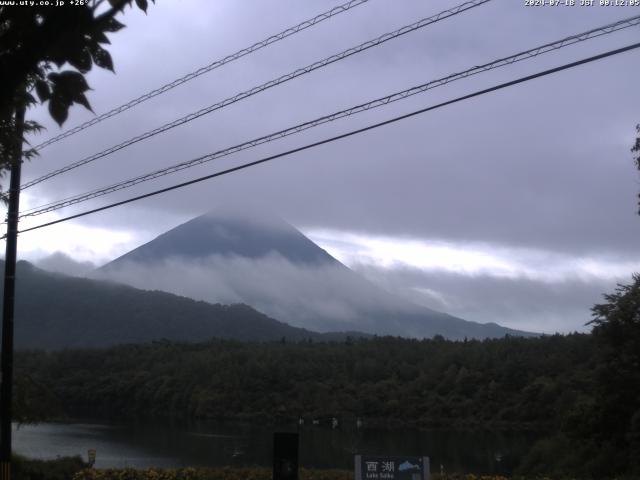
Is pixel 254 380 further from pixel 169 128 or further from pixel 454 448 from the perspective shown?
pixel 169 128

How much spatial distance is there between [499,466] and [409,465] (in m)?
21.4

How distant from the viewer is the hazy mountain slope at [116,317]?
507ft

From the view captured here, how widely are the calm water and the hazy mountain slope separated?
311 ft

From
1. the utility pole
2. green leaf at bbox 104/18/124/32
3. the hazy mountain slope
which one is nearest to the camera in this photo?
green leaf at bbox 104/18/124/32

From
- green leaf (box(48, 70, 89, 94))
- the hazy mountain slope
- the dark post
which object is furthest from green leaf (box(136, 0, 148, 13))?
the hazy mountain slope

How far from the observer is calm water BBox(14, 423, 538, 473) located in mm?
32531

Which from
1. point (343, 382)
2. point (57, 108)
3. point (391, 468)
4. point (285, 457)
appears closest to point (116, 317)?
point (343, 382)

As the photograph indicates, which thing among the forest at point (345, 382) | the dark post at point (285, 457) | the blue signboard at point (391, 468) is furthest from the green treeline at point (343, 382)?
the dark post at point (285, 457)

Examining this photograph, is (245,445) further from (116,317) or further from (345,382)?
(116,317)

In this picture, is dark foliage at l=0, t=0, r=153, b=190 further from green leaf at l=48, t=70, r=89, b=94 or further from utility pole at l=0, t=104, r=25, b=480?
utility pole at l=0, t=104, r=25, b=480

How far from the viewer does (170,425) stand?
60438mm

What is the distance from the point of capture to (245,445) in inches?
1624

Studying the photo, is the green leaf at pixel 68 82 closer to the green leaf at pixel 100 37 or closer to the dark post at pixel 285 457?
the green leaf at pixel 100 37

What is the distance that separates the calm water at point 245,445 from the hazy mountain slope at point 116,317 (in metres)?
94.9
